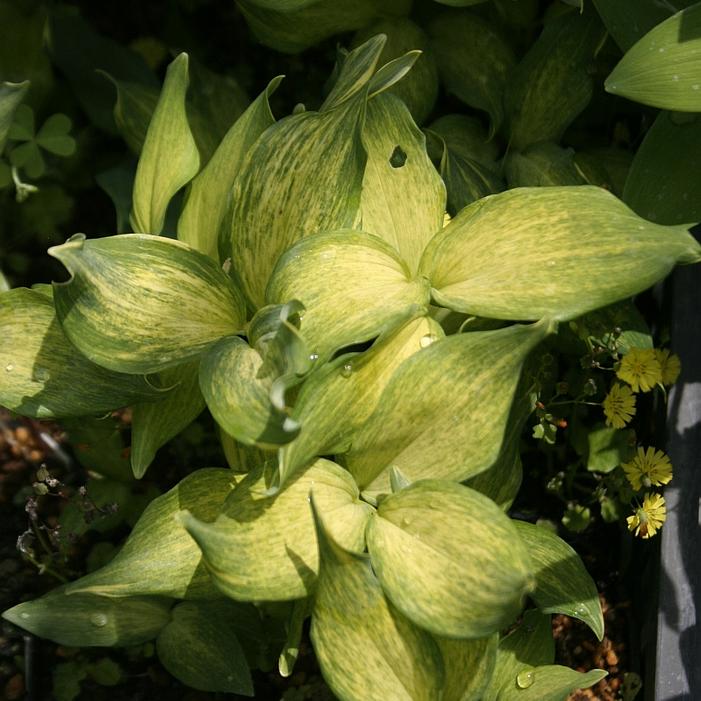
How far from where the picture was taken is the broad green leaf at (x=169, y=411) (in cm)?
106

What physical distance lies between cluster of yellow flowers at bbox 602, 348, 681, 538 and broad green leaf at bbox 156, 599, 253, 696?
1.61 feet

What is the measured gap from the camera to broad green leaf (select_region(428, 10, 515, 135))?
4.23 ft

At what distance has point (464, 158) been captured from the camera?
122 cm

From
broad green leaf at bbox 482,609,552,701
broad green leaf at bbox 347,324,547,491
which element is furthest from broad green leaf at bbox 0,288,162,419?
broad green leaf at bbox 482,609,552,701

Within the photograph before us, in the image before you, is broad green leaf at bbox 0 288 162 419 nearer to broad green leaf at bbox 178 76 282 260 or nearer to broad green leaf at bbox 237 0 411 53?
broad green leaf at bbox 178 76 282 260

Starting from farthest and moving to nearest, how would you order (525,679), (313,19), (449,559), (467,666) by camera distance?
(313,19) < (525,679) < (467,666) < (449,559)

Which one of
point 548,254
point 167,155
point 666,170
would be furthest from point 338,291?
point 666,170

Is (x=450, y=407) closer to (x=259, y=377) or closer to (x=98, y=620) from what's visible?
(x=259, y=377)

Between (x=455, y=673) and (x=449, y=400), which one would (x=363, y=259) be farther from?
(x=455, y=673)

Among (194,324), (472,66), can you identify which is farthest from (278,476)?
(472,66)

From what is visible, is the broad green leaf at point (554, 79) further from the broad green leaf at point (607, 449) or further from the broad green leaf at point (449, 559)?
the broad green leaf at point (449, 559)

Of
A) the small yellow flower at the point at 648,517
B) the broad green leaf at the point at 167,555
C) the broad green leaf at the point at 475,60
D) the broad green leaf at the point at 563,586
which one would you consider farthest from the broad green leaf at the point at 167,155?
the small yellow flower at the point at 648,517

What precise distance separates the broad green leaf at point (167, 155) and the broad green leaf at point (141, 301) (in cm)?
12

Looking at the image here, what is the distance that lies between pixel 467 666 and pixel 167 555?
1.04 ft
